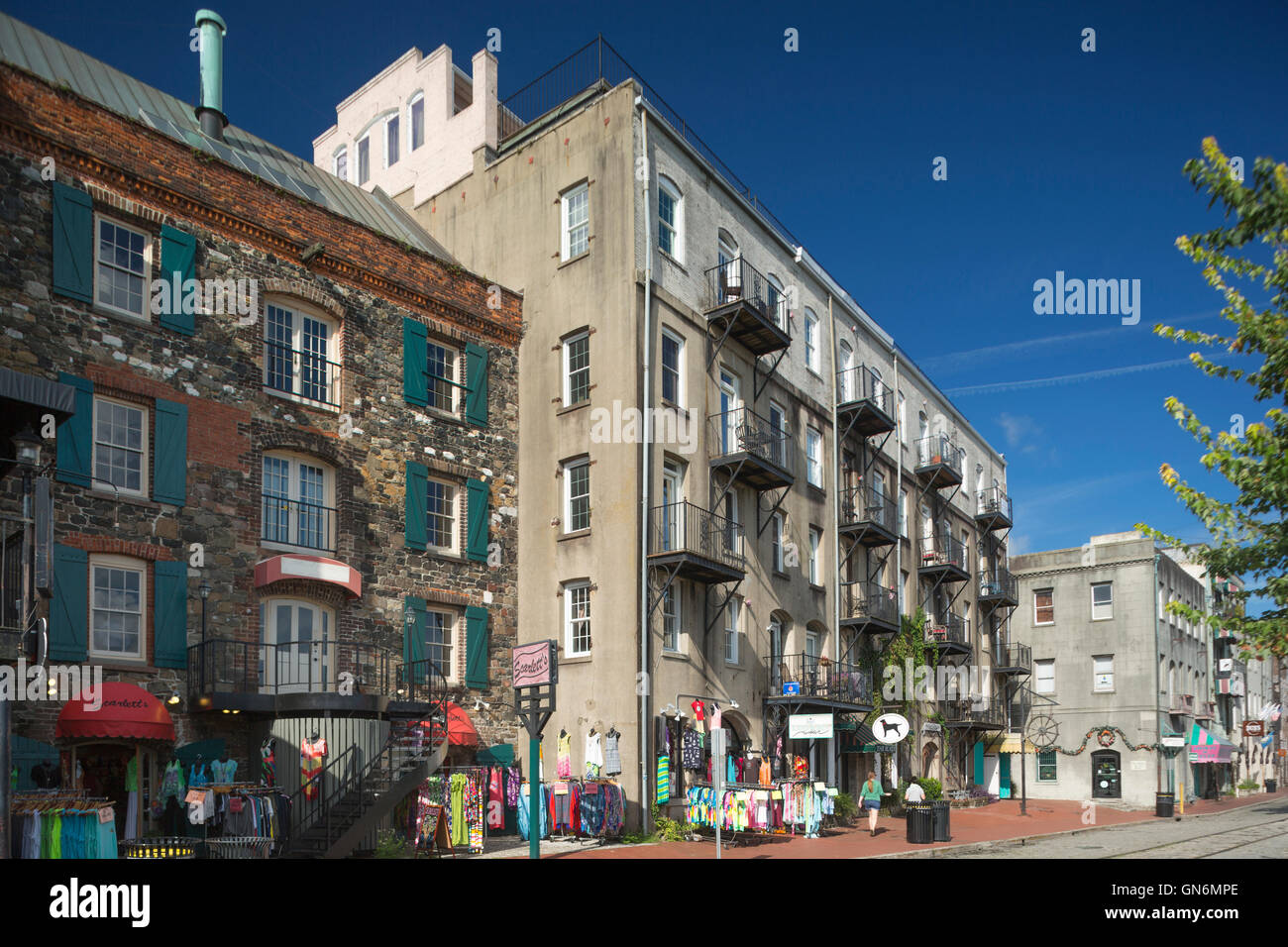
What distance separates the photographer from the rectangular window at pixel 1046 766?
155 feet

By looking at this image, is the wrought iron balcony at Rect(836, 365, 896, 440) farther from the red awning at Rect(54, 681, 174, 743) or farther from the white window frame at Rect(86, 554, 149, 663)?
the red awning at Rect(54, 681, 174, 743)

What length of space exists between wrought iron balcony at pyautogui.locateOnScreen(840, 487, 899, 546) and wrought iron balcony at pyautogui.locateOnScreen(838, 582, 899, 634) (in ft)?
4.84

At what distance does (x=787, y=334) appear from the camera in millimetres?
28062

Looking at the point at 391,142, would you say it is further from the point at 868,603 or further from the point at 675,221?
the point at 868,603

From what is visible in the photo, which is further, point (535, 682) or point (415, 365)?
point (415, 365)

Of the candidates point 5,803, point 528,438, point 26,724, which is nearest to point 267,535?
point 26,724

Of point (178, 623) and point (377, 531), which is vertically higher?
point (377, 531)

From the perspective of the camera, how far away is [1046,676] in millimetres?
49438

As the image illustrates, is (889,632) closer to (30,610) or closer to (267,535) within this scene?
(267,535)

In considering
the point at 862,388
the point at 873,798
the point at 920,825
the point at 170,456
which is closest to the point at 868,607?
the point at 862,388

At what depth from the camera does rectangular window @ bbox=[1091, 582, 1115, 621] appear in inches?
1901

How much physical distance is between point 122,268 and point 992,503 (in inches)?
1533

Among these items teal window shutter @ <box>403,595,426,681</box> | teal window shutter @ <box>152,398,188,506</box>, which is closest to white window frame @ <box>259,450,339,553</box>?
teal window shutter @ <box>152,398,188,506</box>

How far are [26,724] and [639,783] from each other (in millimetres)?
11272
